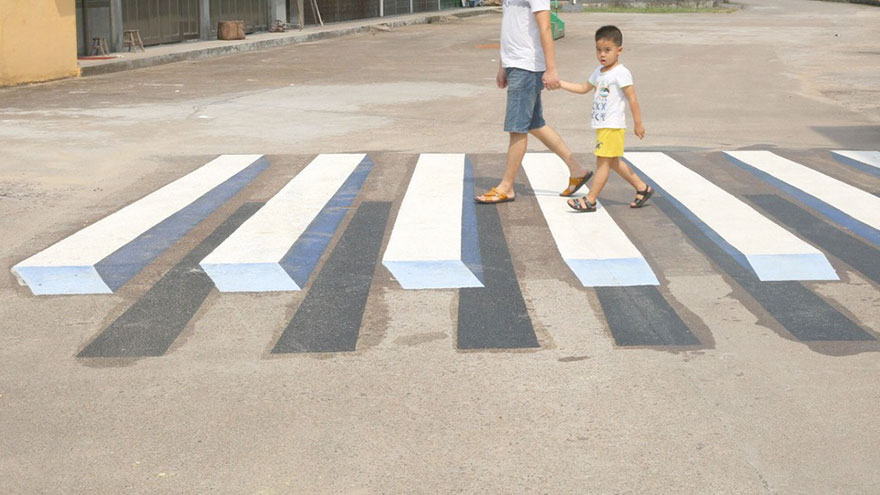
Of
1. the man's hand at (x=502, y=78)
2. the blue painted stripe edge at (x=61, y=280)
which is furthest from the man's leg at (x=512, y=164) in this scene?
the blue painted stripe edge at (x=61, y=280)

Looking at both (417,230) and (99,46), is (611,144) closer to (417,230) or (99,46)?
(417,230)

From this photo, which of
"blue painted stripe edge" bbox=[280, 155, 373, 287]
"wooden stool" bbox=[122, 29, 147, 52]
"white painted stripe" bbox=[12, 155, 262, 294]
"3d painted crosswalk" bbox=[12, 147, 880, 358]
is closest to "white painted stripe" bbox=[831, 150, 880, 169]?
"3d painted crosswalk" bbox=[12, 147, 880, 358]

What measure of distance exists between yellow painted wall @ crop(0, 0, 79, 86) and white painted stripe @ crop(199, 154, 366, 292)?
10043 millimetres

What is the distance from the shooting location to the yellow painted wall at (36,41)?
1914 cm

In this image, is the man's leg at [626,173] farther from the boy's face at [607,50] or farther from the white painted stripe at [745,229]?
the boy's face at [607,50]

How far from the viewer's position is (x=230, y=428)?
471cm

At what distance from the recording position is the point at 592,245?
7.73 m

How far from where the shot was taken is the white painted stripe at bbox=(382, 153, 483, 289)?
6973mm

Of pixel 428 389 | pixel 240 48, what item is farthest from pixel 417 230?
pixel 240 48

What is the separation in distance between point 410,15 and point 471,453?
4493 cm

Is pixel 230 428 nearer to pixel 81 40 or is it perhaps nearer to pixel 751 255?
pixel 751 255

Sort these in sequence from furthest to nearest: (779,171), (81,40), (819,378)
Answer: (81,40) → (779,171) → (819,378)

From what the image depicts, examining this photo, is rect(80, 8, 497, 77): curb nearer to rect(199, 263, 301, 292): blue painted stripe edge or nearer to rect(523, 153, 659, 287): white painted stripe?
rect(523, 153, 659, 287): white painted stripe

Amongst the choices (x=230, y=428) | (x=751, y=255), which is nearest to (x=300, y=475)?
(x=230, y=428)
